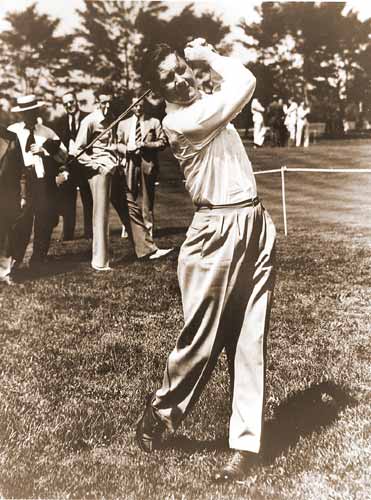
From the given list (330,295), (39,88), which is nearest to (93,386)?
(330,295)

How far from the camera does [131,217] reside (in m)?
6.44

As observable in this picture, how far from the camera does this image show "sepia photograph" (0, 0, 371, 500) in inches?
94.0

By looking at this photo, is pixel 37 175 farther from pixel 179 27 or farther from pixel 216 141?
pixel 216 141

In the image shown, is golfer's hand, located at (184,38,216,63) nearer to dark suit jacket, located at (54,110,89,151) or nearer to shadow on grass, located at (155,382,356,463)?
shadow on grass, located at (155,382,356,463)

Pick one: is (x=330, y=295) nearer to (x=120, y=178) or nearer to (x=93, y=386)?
(x=93, y=386)

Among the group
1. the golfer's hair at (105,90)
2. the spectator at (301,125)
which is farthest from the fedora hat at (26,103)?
the spectator at (301,125)

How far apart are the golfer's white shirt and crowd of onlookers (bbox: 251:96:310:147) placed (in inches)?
556

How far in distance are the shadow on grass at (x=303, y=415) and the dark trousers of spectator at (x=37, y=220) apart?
3.41 metres

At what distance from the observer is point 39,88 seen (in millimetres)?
7422

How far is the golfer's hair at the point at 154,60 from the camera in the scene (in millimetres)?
2369

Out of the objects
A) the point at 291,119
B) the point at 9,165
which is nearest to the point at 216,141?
the point at 9,165

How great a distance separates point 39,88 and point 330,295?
4.48 meters

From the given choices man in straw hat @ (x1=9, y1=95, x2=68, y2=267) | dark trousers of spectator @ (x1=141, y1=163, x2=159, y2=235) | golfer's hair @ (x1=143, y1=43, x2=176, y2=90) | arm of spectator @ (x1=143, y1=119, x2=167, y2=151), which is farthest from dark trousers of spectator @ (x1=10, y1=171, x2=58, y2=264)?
golfer's hair @ (x1=143, y1=43, x2=176, y2=90)

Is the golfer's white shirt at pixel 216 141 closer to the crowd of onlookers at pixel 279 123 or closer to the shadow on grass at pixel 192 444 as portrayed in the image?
the shadow on grass at pixel 192 444
